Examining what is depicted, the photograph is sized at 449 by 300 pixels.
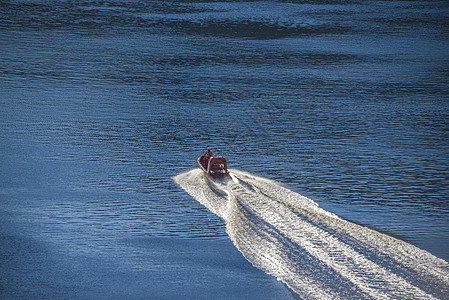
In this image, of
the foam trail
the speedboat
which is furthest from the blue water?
the speedboat

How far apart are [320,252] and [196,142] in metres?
13.3

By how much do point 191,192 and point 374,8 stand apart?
5483 centimetres

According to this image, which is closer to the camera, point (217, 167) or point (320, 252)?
point (320, 252)

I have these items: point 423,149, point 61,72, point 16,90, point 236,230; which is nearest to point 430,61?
point 423,149

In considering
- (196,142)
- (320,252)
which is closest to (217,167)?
(196,142)

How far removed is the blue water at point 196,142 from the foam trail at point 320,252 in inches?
4.6

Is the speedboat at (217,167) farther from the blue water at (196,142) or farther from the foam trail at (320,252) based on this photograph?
the foam trail at (320,252)

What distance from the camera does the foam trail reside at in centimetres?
1352

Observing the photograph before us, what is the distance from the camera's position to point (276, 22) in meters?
59.4

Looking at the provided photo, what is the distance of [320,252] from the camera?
15.1 metres

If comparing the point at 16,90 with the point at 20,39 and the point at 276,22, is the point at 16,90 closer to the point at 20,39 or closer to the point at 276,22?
the point at 20,39

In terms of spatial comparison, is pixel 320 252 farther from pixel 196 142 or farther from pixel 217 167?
pixel 196 142

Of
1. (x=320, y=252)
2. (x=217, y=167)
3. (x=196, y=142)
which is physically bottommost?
(x=320, y=252)

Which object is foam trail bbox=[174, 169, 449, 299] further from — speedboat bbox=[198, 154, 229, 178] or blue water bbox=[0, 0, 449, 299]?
speedboat bbox=[198, 154, 229, 178]
